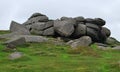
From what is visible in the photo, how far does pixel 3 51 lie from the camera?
5675cm

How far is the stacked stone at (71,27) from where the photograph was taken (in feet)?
271

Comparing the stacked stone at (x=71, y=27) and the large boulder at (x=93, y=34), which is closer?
the stacked stone at (x=71, y=27)

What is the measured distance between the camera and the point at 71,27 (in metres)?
82.4

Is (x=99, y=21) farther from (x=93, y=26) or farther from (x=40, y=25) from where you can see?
(x=40, y=25)

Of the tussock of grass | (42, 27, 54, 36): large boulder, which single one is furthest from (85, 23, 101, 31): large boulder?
the tussock of grass

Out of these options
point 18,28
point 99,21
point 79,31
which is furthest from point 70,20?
point 18,28

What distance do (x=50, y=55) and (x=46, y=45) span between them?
1625 cm

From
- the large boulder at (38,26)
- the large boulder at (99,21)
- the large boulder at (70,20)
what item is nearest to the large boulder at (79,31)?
the large boulder at (70,20)

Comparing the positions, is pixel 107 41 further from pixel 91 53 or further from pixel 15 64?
pixel 15 64

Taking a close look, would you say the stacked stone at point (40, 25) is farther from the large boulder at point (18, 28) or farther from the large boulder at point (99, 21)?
the large boulder at point (99, 21)

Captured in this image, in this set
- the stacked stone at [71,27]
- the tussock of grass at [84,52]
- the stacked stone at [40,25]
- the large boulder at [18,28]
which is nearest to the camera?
the tussock of grass at [84,52]

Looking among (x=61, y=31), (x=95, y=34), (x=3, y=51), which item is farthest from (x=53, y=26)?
(x=3, y=51)

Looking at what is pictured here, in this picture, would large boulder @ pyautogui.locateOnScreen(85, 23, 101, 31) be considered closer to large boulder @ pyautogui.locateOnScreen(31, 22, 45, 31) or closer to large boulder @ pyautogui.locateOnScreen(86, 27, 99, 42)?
large boulder @ pyautogui.locateOnScreen(86, 27, 99, 42)

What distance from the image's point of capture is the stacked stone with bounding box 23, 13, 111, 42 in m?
82.6
